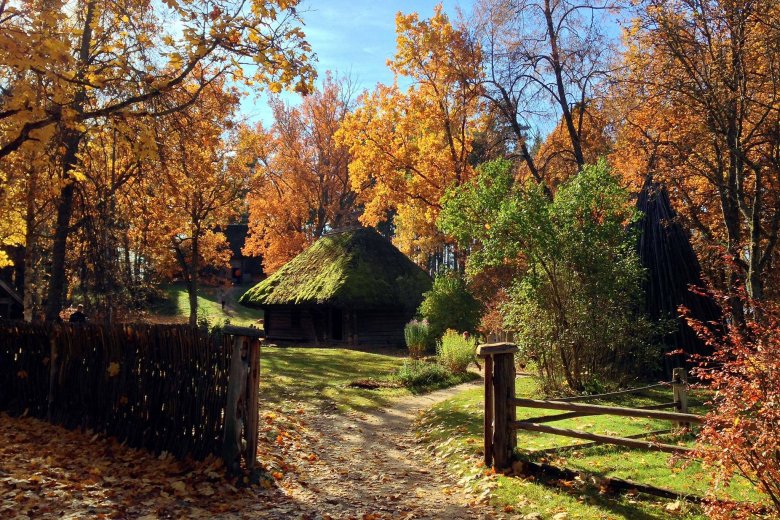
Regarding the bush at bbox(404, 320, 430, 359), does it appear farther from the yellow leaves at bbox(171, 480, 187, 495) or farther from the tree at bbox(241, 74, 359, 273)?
the tree at bbox(241, 74, 359, 273)

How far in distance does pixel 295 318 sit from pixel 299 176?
48.9 feet

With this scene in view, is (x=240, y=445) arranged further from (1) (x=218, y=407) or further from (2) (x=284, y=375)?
(2) (x=284, y=375)

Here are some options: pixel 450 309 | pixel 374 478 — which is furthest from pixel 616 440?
pixel 450 309

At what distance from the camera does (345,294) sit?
80.8 feet

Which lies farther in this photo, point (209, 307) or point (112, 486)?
point (209, 307)

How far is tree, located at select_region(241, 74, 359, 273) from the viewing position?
39719 millimetres

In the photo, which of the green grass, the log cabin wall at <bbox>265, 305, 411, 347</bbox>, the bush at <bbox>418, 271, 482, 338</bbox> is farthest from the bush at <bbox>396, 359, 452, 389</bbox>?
the green grass

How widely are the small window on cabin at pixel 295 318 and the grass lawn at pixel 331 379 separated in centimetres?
555

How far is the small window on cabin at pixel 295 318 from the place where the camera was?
28089 millimetres

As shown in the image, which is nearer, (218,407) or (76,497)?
(76,497)

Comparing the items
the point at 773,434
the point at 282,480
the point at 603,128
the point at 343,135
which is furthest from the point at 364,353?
the point at 773,434

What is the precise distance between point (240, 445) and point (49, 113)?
457 centimetres

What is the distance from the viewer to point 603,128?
82.3 ft

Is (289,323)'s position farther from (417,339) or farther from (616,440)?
(616,440)
